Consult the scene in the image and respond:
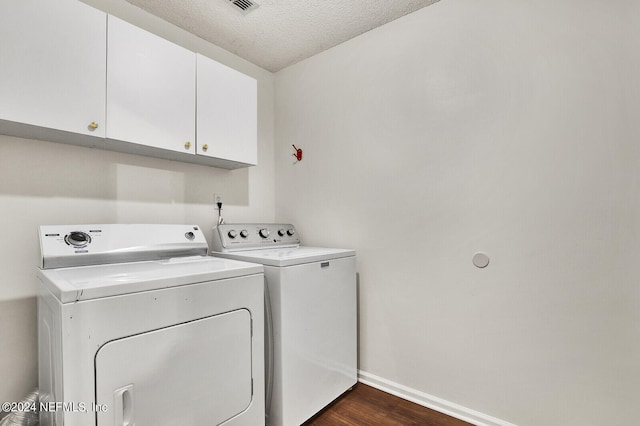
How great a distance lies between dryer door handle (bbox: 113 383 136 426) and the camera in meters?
1.05

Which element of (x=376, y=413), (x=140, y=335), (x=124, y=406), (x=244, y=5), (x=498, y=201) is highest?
(x=244, y=5)

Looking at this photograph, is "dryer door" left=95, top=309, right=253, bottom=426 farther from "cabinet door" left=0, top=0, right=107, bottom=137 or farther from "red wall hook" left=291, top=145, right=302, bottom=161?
"red wall hook" left=291, top=145, right=302, bottom=161

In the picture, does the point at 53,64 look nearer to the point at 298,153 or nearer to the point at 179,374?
the point at 179,374

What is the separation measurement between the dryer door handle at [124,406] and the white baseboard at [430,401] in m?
1.49

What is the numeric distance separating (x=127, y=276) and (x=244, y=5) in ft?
5.51

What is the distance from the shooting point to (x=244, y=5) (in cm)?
189

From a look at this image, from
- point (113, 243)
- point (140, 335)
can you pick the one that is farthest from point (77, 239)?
point (140, 335)

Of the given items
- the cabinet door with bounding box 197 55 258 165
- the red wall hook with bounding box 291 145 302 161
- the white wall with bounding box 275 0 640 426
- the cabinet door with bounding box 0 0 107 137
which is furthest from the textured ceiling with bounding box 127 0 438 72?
the red wall hook with bounding box 291 145 302 161

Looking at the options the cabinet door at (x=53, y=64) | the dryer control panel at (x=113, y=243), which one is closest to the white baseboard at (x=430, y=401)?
the dryer control panel at (x=113, y=243)

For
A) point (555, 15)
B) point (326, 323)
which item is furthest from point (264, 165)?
point (555, 15)

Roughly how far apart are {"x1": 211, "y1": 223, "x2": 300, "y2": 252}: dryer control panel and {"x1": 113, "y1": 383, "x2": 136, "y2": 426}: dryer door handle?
1.01m

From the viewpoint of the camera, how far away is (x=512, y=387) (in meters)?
1.62

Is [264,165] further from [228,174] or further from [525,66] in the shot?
[525,66]

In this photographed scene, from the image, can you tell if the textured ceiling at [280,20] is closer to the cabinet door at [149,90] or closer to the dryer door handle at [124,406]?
the cabinet door at [149,90]
